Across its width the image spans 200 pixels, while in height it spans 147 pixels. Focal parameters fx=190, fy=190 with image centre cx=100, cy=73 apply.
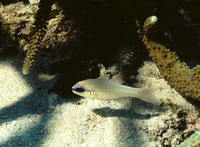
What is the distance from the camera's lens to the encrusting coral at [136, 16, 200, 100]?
2865mm

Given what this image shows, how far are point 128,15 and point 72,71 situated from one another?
162cm

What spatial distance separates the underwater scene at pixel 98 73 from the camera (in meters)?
2.98

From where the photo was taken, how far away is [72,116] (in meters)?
3.29

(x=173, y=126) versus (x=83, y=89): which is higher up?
(x=83, y=89)

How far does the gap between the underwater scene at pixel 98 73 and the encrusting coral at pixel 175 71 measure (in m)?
0.01

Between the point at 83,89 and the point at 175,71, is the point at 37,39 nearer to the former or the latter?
the point at 83,89

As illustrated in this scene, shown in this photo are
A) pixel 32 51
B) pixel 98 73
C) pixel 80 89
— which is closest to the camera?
pixel 80 89

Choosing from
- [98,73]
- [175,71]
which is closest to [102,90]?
[98,73]

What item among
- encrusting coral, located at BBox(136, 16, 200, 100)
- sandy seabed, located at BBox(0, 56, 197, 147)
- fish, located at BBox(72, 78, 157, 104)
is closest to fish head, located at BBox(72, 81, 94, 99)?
fish, located at BBox(72, 78, 157, 104)

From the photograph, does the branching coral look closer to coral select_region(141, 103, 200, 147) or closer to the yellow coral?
the yellow coral

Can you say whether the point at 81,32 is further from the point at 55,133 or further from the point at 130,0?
the point at 55,133

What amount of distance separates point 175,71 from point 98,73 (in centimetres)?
153

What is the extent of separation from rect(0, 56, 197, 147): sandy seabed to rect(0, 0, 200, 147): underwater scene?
0.6 inches

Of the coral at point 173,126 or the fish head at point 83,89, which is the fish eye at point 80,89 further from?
the coral at point 173,126
